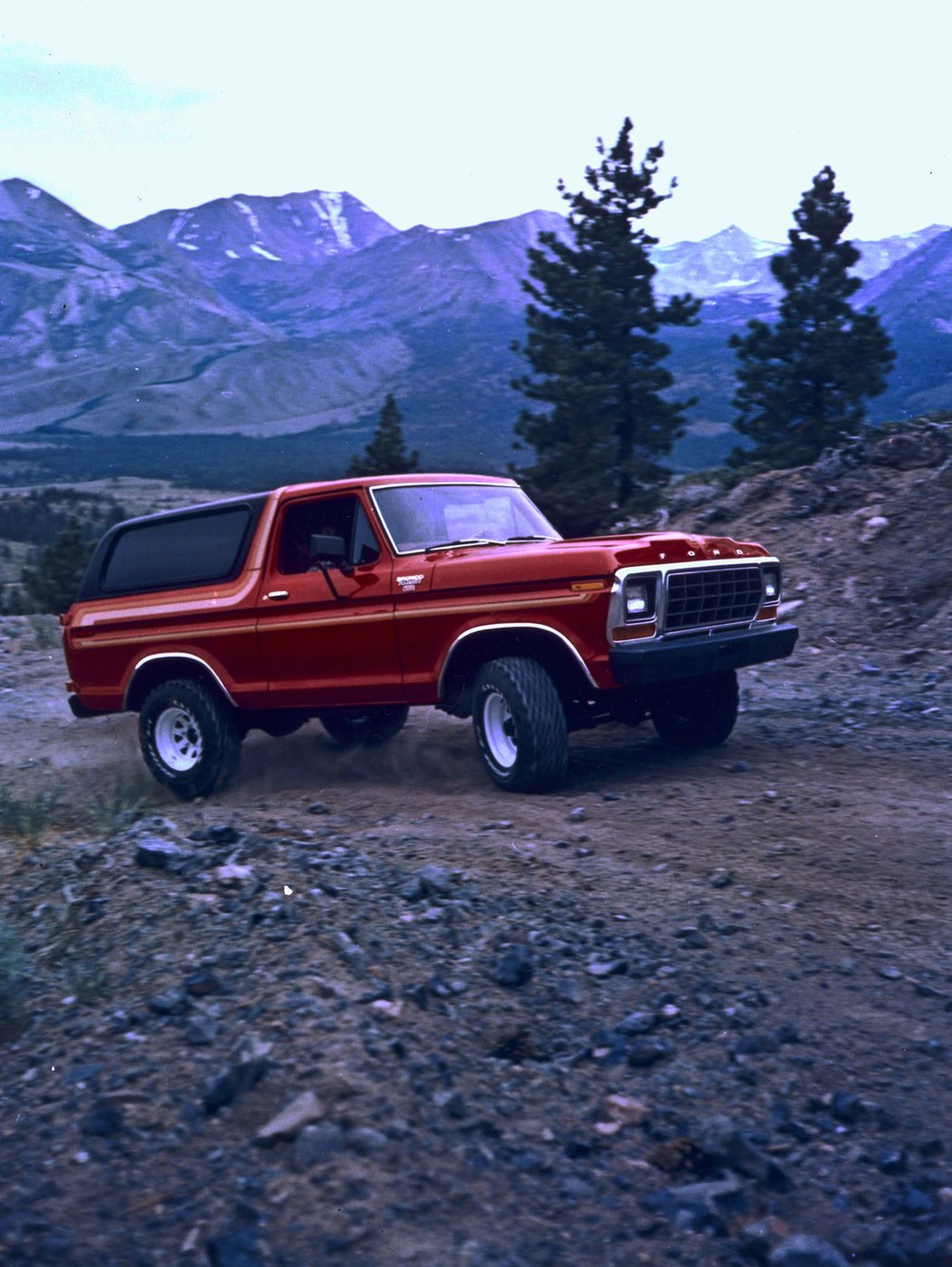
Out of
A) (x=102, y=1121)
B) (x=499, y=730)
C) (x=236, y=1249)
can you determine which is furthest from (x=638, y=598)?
(x=236, y=1249)

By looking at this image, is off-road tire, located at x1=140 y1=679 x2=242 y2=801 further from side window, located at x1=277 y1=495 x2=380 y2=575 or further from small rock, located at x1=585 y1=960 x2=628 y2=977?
small rock, located at x1=585 y1=960 x2=628 y2=977

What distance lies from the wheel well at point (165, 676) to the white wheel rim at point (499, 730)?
2010 millimetres

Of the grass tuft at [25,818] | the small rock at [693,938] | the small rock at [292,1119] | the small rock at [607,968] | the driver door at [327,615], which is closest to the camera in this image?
the small rock at [292,1119]

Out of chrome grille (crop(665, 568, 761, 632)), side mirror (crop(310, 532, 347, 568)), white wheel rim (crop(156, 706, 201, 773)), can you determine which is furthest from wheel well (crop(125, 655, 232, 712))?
chrome grille (crop(665, 568, 761, 632))

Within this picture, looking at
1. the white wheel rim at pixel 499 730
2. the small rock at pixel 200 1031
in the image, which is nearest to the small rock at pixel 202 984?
the small rock at pixel 200 1031

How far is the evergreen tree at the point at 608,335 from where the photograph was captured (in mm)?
28656

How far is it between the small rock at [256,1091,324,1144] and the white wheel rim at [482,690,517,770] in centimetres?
373

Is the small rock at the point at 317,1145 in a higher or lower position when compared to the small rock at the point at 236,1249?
higher

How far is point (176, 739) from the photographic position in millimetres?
8477

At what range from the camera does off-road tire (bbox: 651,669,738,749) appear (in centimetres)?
818

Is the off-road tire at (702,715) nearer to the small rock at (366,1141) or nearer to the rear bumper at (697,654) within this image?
the rear bumper at (697,654)

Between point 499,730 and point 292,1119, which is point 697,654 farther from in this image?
point 292,1119

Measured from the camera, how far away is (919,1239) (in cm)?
300

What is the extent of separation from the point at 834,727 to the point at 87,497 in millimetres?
96006
